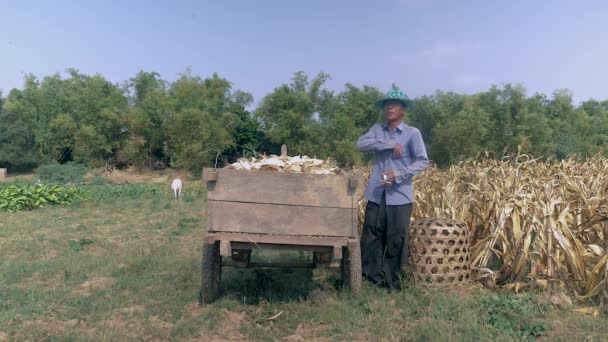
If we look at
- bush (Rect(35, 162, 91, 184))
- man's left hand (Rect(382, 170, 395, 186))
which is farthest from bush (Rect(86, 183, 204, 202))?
man's left hand (Rect(382, 170, 395, 186))

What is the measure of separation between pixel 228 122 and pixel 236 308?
30.8 meters

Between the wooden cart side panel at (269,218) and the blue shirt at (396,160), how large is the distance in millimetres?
983

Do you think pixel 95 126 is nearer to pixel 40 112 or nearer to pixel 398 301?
pixel 40 112

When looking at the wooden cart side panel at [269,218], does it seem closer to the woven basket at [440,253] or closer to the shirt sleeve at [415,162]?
the shirt sleeve at [415,162]

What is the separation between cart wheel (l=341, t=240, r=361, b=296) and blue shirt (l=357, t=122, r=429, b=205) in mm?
691

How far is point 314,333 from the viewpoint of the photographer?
383 centimetres

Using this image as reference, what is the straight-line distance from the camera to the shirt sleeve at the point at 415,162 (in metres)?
4.59

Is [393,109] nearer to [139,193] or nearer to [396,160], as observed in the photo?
[396,160]

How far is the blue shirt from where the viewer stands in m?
4.64

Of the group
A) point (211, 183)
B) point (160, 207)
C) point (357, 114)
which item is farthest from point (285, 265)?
point (357, 114)

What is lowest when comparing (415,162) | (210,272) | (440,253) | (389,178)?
(210,272)

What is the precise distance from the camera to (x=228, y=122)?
113 ft

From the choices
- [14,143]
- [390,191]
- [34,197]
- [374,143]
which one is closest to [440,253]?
[390,191]

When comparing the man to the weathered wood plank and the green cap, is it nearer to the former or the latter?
the green cap
